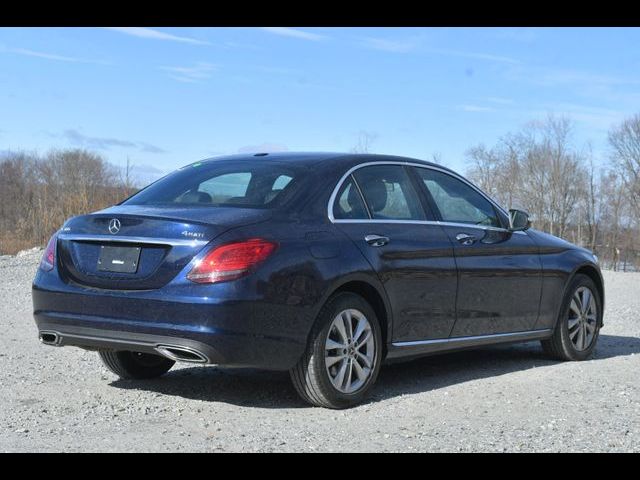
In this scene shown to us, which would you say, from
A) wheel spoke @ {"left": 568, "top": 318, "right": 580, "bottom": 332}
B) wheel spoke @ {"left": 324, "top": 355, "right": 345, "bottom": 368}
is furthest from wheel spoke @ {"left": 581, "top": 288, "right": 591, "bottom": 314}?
wheel spoke @ {"left": 324, "top": 355, "right": 345, "bottom": 368}

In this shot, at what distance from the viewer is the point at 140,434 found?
5.04 meters

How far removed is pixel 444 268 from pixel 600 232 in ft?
173

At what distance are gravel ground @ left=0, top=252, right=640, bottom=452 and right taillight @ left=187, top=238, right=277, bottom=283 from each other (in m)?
0.86

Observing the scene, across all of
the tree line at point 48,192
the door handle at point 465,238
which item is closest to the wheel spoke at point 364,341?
the door handle at point 465,238

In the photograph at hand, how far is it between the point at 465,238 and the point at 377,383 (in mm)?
1275

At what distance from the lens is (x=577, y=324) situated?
827 centimetres

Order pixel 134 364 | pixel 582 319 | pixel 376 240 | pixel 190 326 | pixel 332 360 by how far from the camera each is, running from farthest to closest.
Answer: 1. pixel 582 319
2. pixel 134 364
3. pixel 376 240
4. pixel 332 360
5. pixel 190 326

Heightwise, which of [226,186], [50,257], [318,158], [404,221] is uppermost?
[318,158]

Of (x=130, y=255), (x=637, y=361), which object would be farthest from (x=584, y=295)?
(x=130, y=255)

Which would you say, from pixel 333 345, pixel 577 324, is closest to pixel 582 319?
pixel 577 324

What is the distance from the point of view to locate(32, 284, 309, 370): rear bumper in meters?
5.25

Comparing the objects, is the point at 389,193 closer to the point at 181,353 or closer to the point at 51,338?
the point at 181,353

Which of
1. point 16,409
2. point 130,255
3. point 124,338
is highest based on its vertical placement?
point 130,255
